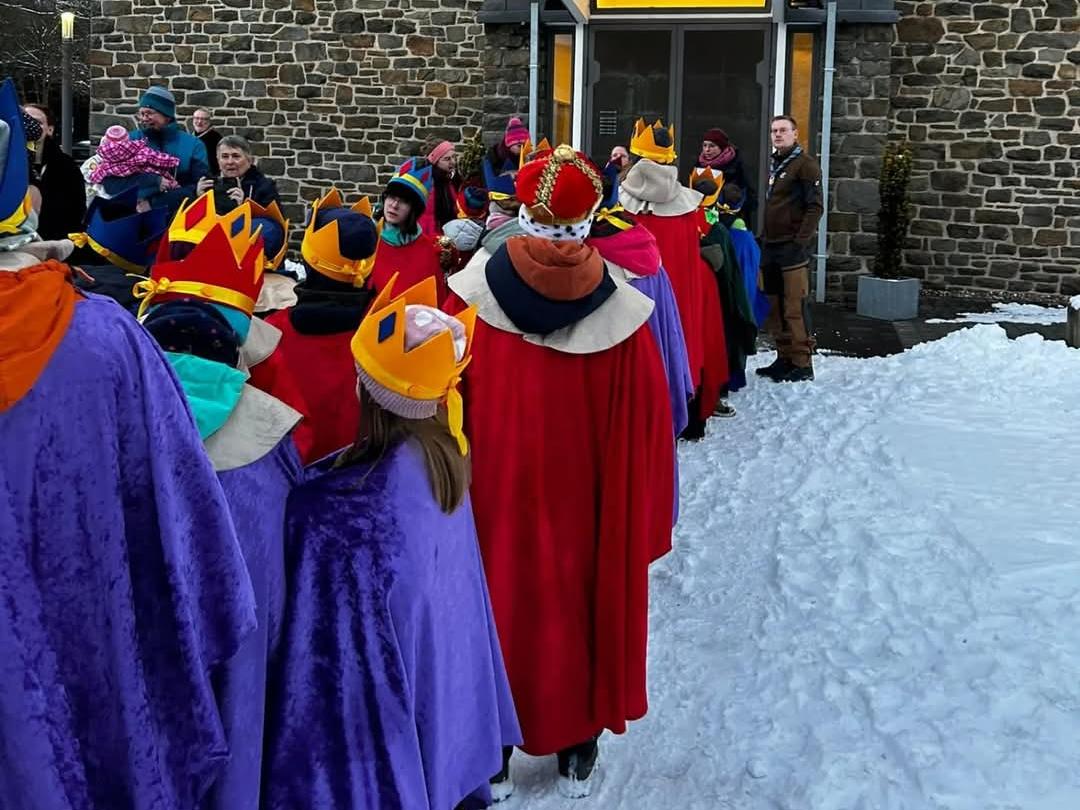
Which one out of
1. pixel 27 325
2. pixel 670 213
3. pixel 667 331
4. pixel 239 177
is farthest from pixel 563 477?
pixel 670 213

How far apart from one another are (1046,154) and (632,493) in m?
11.8

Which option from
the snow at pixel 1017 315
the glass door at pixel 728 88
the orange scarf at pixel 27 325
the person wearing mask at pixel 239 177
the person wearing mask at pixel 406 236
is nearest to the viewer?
the orange scarf at pixel 27 325

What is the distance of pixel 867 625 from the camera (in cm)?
434

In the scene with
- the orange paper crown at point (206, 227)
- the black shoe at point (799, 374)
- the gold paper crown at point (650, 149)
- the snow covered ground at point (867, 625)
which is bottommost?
the snow covered ground at point (867, 625)

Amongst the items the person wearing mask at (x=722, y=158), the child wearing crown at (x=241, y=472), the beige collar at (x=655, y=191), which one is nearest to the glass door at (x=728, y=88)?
the person wearing mask at (x=722, y=158)

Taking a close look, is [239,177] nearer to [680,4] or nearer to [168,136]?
[168,136]

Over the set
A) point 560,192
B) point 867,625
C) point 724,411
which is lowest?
point 867,625

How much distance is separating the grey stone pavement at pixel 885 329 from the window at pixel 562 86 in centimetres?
356

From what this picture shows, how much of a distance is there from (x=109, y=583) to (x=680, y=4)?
1208 cm

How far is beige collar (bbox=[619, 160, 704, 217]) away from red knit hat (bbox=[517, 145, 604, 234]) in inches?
131

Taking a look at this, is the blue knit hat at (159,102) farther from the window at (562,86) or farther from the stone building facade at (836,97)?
the window at (562,86)

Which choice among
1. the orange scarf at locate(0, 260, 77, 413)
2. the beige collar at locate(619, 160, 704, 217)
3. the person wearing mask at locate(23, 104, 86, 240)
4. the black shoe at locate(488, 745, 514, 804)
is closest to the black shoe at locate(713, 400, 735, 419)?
the beige collar at locate(619, 160, 704, 217)

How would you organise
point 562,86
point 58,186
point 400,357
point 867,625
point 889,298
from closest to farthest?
point 400,357 < point 867,625 < point 58,186 < point 889,298 < point 562,86

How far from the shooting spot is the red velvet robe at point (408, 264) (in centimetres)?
529
